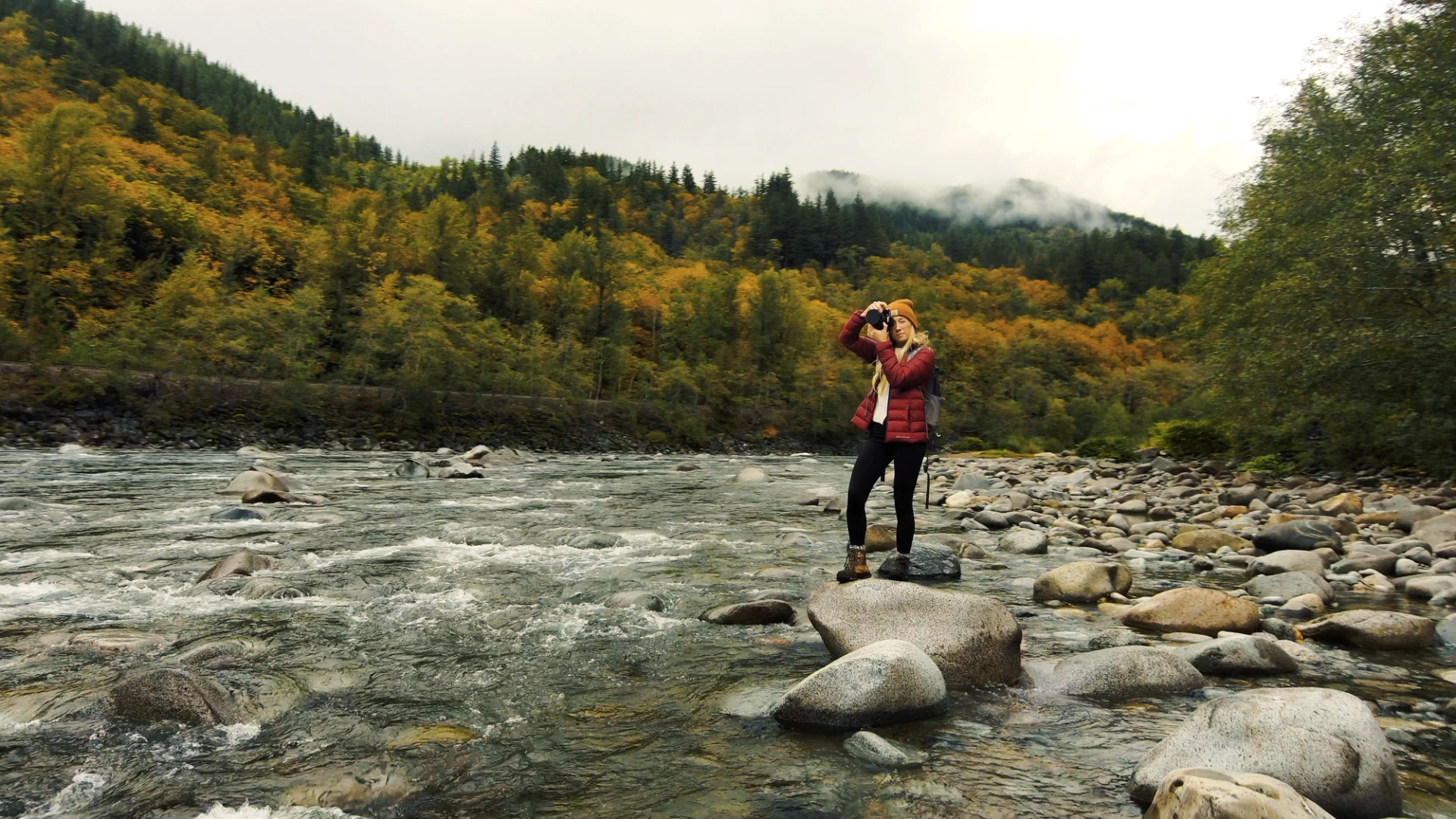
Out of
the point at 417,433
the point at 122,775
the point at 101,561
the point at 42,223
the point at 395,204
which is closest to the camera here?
the point at 122,775

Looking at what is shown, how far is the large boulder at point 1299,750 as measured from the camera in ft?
9.53

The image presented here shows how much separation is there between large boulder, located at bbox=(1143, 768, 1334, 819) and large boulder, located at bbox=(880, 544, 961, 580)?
5.33 m

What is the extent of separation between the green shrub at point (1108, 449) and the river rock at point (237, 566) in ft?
135

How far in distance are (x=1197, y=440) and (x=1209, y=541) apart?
84.8 ft

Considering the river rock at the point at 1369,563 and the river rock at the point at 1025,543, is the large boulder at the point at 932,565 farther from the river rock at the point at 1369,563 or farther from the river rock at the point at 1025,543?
the river rock at the point at 1369,563

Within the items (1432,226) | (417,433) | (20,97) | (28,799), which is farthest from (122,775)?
(20,97)

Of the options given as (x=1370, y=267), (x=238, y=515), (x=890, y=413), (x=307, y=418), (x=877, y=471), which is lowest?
(x=238, y=515)

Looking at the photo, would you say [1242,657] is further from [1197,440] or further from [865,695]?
[1197,440]

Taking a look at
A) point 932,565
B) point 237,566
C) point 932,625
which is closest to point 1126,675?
point 932,625

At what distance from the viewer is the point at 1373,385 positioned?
16344 mm

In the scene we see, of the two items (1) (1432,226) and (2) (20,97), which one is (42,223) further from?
(1) (1432,226)

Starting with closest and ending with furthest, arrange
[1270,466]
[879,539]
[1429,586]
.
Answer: [1429,586]
[879,539]
[1270,466]

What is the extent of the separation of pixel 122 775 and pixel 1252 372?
21992 mm

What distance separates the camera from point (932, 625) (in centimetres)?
495
